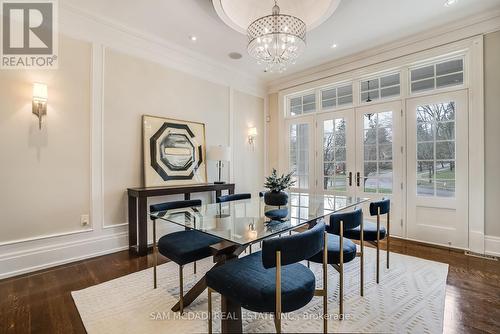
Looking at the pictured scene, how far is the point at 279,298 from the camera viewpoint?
43.9 inches

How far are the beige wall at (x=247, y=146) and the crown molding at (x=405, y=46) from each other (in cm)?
85

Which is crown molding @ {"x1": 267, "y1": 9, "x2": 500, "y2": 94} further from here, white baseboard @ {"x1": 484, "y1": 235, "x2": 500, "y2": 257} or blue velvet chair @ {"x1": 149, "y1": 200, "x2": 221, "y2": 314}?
blue velvet chair @ {"x1": 149, "y1": 200, "x2": 221, "y2": 314}

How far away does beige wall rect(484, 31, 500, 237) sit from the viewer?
2.84m

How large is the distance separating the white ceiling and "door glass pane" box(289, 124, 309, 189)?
1.45m

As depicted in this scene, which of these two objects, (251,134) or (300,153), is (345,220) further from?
(251,134)

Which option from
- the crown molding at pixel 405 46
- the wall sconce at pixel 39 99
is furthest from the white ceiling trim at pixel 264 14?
the wall sconce at pixel 39 99

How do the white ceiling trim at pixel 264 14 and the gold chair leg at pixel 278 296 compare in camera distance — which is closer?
the gold chair leg at pixel 278 296

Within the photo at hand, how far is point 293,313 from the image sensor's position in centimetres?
110

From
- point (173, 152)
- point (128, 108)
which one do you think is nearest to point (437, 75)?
point (173, 152)

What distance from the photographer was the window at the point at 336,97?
411cm

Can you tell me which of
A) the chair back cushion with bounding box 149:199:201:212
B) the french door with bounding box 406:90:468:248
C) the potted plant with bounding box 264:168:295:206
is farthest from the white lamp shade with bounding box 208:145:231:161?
the french door with bounding box 406:90:468:248

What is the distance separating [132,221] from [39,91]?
1716mm

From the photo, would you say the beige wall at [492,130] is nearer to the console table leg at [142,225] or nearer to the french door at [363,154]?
the french door at [363,154]

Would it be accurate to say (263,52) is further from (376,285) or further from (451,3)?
(376,285)
